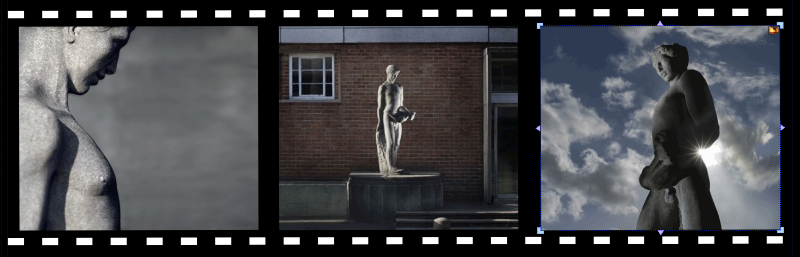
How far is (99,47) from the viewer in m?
5.22

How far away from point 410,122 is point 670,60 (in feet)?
18.9

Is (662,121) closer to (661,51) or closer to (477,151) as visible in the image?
(661,51)

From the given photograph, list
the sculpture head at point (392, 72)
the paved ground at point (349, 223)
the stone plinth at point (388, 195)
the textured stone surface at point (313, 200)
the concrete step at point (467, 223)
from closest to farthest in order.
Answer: the concrete step at point (467, 223), the paved ground at point (349, 223), the stone plinth at point (388, 195), the sculpture head at point (392, 72), the textured stone surface at point (313, 200)

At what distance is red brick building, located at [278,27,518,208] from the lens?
35.9 ft

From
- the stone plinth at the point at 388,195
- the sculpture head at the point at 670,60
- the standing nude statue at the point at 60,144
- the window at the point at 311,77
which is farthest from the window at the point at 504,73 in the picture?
the standing nude statue at the point at 60,144

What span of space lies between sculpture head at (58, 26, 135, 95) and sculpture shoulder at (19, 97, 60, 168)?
0.29 m

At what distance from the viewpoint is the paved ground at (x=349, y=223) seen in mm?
8883

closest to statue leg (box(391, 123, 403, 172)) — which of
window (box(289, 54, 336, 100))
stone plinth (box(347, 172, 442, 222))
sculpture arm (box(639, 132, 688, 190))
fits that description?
stone plinth (box(347, 172, 442, 222))

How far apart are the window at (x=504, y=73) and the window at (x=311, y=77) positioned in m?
2.61

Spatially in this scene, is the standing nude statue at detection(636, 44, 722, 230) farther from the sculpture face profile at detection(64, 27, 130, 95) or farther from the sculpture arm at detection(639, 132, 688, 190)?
the sculpture face profile at detection(64, 27, 130, 95)

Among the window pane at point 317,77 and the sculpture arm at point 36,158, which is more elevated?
the window pane at point 317,77

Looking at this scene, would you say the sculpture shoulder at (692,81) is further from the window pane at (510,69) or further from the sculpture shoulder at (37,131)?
the window pane at (510,69)

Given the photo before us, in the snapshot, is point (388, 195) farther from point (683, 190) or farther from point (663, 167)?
point (683, 190)
